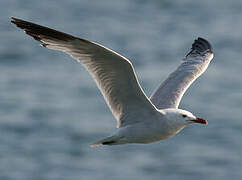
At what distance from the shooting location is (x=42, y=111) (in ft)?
68.9

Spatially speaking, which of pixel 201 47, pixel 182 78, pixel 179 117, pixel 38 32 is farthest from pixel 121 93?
pixel 201 47

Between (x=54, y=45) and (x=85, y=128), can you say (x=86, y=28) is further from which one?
(x=54, y=45)

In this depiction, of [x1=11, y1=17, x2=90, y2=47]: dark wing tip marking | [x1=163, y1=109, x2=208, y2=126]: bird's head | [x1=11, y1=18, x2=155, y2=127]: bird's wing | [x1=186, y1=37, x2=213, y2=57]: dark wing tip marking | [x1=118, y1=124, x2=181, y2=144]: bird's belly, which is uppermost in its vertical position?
[x1=186, y1=37, x2=213, y2=57]: dark wing tip marking

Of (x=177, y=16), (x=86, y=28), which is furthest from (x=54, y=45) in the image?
(x=177, y=16)

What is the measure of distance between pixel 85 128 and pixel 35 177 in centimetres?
199

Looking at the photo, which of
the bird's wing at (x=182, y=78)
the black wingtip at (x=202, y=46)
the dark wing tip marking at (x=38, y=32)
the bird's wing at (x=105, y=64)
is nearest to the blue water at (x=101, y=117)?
the black wingtip at (x=202, y=46)

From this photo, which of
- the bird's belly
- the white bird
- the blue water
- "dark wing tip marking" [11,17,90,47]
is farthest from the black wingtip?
the blue water

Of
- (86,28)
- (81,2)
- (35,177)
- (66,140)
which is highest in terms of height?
(81,2)

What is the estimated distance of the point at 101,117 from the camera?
66.7 ft

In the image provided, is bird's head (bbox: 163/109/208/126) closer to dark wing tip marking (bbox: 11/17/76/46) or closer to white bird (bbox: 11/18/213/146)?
white bird (bbox: 11/18/213/146)

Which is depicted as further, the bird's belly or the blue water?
the blue water

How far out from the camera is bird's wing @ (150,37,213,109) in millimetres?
11914

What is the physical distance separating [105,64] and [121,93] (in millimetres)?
591

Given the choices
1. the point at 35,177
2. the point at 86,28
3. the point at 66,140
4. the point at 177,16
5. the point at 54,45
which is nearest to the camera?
the point at 54,45
